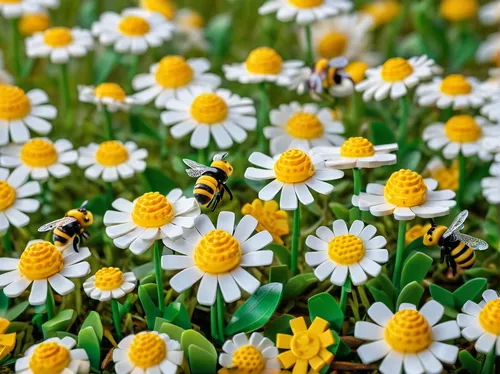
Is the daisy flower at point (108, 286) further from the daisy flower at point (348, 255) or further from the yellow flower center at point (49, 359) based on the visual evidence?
the daisy flower at point (348, 255)

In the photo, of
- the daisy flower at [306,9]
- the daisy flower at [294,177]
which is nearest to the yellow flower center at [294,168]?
the daisy flower at [294,177]

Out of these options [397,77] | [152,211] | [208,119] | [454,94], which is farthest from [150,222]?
[454,94]

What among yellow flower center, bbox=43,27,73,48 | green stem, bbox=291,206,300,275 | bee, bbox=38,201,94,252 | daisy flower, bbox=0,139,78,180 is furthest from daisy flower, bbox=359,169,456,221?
yellow flower center, bbox=43,27,73,48

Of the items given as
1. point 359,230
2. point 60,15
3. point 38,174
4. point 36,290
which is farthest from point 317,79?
point 60,15

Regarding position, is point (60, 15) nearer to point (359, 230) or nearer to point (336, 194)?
point (336, 194)

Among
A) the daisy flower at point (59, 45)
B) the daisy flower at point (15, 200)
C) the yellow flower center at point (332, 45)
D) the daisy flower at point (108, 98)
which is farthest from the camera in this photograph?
the yellow flower center at point (332, 45)

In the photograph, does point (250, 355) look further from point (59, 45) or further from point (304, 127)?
point (59, 45)

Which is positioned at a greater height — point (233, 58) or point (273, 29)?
point (273, 29)

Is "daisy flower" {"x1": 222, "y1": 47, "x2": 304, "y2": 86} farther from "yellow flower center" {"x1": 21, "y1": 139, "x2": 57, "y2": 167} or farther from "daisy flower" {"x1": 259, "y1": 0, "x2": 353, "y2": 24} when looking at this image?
"yellow flower center" {"x1": 21, "y1": 139, "x2": 57, "y2": 167}
